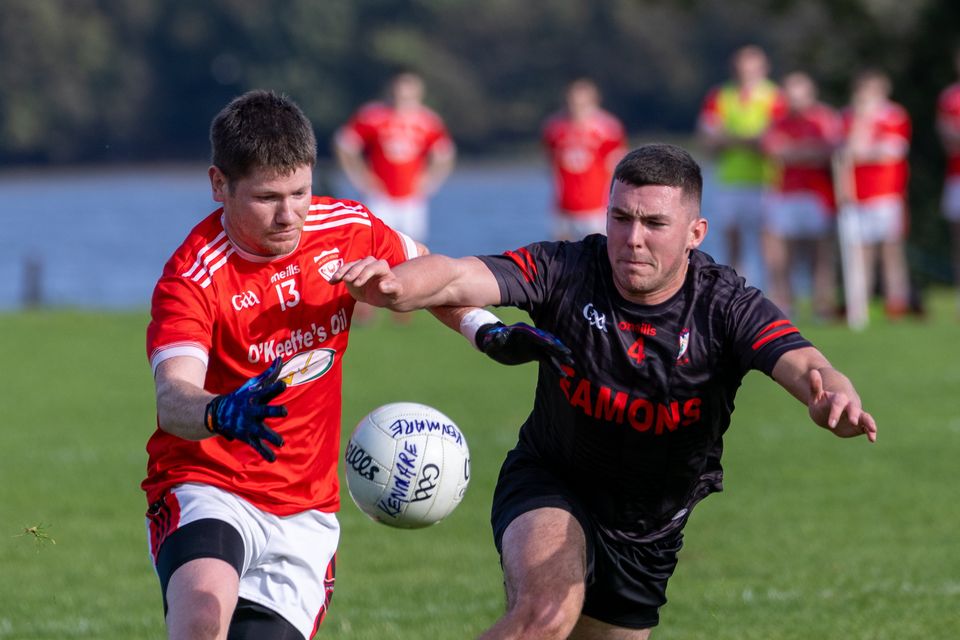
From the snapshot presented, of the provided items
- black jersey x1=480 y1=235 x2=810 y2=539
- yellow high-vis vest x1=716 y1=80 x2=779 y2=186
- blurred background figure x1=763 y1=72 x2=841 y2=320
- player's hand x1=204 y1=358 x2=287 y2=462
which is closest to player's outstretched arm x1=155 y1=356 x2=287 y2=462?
player's hand x1=204 y1=358 x2=287 y2=462

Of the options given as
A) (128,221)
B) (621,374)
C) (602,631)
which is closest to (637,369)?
(621,374)

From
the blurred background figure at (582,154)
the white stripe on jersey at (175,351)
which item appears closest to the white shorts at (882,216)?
the blurred background figure at (582,154)

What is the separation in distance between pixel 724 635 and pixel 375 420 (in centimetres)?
217

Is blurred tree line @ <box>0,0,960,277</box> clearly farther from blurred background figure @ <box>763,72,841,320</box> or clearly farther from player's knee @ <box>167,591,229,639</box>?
player's knee @ <box>167,591,229,639</box>

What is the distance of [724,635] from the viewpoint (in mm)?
7078

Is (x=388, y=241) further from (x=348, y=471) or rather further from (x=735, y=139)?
(x=735, y=139)

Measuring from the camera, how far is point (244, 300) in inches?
211

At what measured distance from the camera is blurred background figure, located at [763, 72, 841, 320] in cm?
1870

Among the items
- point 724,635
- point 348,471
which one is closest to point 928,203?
point 724,635

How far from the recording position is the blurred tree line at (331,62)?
5847 cm

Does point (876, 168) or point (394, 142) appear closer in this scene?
point (876, 168)

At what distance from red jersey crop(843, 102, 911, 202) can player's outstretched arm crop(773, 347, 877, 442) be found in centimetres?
1441

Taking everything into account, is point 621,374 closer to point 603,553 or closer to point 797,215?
point 603,553

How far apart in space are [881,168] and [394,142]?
5.81m
